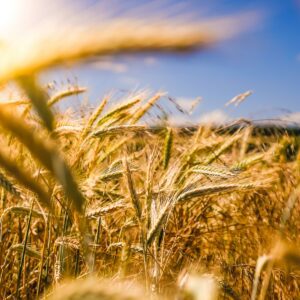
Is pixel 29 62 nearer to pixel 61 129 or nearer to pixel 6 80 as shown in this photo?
pixel 6 80

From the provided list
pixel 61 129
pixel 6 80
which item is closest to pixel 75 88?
pixel 61 129

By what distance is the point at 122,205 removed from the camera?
1.67m

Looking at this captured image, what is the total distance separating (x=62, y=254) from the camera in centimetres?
169

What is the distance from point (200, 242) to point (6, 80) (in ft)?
7.35

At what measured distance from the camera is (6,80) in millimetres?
658

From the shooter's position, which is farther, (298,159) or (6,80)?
(298,159)

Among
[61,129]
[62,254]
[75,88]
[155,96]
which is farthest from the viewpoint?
[155,96]

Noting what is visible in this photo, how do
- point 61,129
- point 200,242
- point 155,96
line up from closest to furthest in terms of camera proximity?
point 61,129 → point 155,96 → point 200,242

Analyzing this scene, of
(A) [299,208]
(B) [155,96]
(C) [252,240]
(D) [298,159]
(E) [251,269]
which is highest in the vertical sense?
(B) [155,96]

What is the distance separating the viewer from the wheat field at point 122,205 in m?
0.76

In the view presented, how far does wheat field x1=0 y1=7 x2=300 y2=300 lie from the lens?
2.50 ft

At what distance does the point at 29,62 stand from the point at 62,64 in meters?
0.05

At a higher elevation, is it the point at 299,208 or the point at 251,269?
the point at 299,208

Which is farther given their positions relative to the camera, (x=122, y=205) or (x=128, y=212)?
(x=128, y=212)
